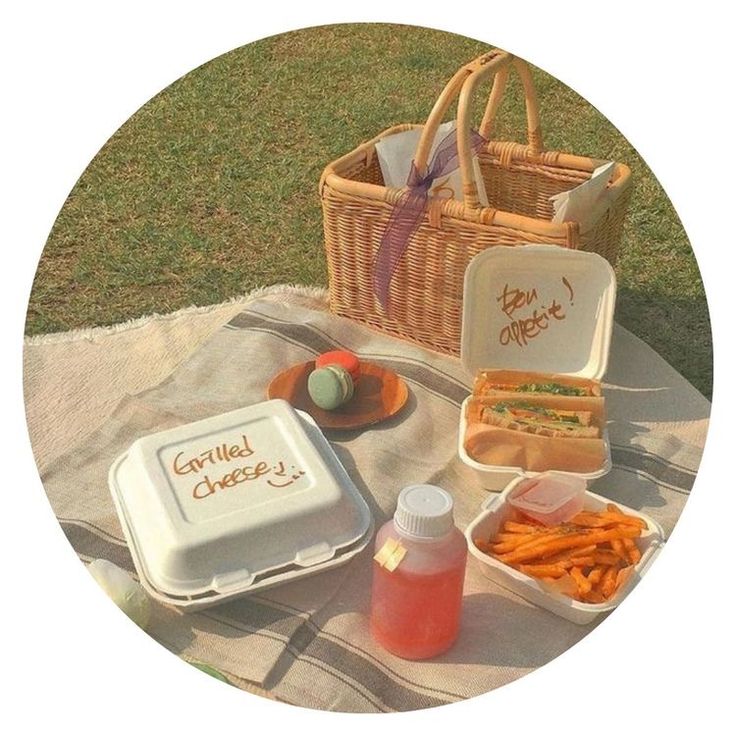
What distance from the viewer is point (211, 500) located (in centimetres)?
140

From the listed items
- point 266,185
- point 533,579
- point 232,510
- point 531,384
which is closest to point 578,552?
point 533,579

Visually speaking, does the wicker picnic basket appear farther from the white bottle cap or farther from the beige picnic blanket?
the white bottle cap

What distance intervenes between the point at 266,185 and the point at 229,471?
60.9 inches

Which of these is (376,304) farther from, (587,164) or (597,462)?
(597,462)

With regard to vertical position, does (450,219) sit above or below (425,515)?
above

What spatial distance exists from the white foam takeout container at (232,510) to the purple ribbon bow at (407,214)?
1.78ft

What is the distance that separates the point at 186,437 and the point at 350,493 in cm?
30

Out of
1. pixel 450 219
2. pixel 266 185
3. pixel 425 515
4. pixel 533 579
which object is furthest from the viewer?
pixel 266 185

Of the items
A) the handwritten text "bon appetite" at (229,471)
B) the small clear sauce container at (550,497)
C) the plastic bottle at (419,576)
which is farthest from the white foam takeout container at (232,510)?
the small clear sauce container at (550,497)

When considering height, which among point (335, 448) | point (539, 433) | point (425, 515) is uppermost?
point (425, 515)

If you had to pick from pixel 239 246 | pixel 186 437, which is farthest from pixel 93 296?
pixel 186 437

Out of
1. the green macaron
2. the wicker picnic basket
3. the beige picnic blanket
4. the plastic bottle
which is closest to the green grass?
the beige picnic blanket

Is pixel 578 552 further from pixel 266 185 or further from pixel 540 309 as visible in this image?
pixel 266 185

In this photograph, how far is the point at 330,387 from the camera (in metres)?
1.76
